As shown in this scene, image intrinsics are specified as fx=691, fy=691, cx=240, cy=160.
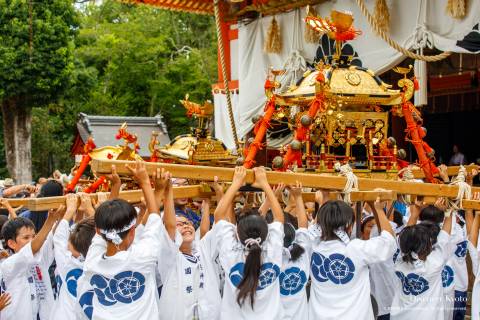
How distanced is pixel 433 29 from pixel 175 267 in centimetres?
587

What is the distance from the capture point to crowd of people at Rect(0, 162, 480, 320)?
139 inches

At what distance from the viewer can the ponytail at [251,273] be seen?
371cm

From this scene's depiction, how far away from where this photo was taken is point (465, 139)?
13.3 meters

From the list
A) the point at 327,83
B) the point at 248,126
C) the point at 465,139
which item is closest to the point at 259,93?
the point at 248,126

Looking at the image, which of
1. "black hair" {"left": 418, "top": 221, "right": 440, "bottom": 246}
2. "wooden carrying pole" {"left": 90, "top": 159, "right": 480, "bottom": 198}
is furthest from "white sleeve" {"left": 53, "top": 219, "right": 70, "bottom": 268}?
"black hair" {"left": 418, "top": 221, "right": 440, "bottom": 246}

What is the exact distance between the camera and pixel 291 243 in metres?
4.14

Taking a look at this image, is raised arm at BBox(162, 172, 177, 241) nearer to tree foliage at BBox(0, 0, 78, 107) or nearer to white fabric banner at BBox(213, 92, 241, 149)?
white fabric banner at BBox(213, 92, 241, 149)

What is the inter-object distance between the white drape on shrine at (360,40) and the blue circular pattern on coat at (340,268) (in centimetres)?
495

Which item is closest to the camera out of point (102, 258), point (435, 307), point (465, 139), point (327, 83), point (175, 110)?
point (102, 258)

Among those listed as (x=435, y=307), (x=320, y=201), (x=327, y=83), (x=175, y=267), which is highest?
(x=327, y=83)

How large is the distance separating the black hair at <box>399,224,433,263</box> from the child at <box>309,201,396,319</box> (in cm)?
29

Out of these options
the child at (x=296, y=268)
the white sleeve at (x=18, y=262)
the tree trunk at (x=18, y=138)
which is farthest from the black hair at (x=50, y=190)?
the tree trunk at (x=18, y=138)

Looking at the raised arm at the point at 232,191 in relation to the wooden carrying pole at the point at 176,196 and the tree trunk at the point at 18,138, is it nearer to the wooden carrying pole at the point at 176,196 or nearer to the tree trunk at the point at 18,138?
the wooden carrying pole at the point at 176,196

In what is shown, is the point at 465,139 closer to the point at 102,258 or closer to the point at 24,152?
the point at 24,152
